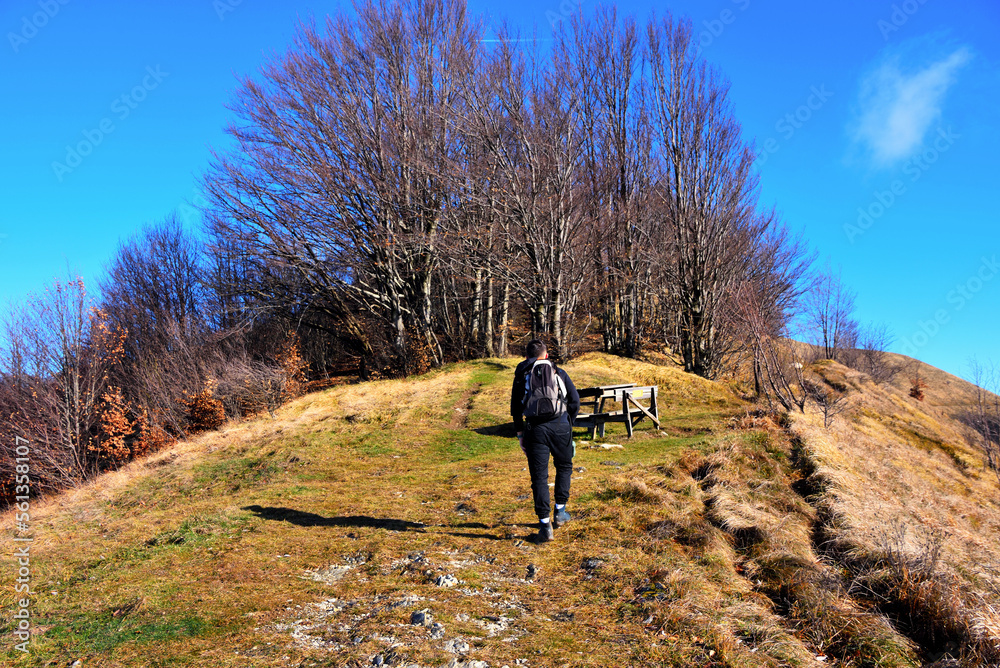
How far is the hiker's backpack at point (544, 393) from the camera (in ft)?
19.0

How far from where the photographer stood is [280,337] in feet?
95.6

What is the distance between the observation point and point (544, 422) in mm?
5836

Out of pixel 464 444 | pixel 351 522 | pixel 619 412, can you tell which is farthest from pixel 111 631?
pixel 619 412

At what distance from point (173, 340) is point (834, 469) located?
1121 inches

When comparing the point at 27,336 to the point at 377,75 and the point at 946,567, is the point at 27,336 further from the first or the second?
the point at 946,567

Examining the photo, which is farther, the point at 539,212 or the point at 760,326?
the point at 539,212

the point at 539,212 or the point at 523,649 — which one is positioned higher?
the point at 539,212

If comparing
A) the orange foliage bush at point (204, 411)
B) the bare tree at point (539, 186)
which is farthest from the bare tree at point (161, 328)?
the bare tree at point (539, 186)

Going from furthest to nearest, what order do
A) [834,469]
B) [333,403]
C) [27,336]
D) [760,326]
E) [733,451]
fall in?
[27,336] → [333,403] → [760,326] → [733,451] → [834,469]

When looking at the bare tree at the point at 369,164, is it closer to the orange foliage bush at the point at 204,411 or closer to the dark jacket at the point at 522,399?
the orange foliage bush at the point at 204,411

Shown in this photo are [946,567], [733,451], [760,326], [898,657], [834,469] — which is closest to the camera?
[898,657]

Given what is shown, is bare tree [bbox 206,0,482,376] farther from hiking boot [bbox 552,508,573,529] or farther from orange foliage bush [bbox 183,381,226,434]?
hiking boot [bbox 552,508,573,529]

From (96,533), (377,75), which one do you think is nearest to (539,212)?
(377,75)

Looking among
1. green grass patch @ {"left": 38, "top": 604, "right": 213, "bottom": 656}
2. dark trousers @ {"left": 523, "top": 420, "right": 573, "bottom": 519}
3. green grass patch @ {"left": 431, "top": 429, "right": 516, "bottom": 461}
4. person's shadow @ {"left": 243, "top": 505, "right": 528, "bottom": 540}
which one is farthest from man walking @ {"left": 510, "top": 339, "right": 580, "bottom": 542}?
green grass patch @ {"left": 431, "top": 429, "right": 516, "bottom": 461}
